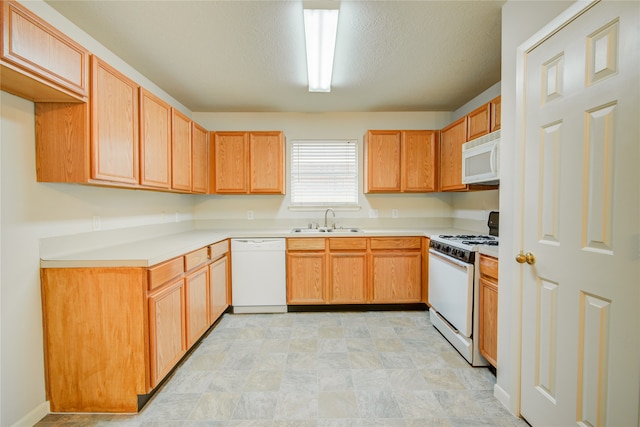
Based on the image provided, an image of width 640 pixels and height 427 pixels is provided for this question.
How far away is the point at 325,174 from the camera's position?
361 centimetres

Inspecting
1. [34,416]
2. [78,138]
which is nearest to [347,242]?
[78,138]

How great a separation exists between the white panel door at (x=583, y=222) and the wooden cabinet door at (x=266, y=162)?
2392 mm

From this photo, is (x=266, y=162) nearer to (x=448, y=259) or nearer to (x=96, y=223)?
(x=96, y=223)

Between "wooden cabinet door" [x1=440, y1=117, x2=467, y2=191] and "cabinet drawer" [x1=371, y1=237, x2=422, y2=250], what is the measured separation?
0.73 metres

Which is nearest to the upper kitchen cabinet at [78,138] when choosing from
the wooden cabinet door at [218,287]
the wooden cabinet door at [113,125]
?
the wooden cabinet door at [113,125]

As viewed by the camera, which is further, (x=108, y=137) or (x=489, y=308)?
(x=489, y=308)

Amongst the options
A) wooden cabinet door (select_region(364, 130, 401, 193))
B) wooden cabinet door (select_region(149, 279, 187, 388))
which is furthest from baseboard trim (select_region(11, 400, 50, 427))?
wooden cabinet door (select_region(364, 130, 401, 193))

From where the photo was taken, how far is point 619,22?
3.35ft

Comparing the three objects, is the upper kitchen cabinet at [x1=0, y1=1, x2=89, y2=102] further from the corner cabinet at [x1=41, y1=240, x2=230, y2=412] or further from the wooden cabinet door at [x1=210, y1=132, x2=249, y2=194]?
the wooden cabinet door at [x1=210, y1=132, x2=249, y2=194]

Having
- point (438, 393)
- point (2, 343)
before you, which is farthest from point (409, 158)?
point (2, 343)

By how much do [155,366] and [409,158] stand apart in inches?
123

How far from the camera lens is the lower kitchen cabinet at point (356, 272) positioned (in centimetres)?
303

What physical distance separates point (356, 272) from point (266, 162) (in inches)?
66.7

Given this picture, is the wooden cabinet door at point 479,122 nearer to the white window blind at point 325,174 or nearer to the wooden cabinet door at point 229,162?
the white window blind at point 325,174
